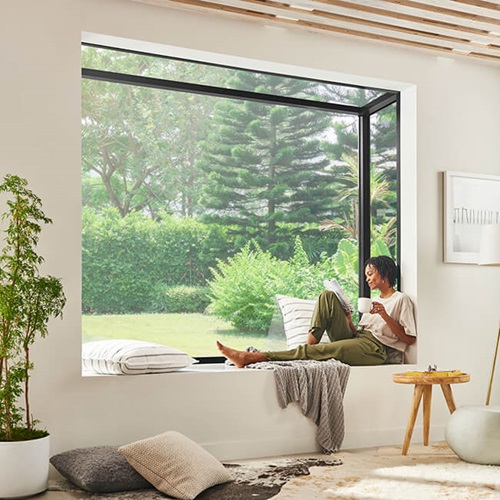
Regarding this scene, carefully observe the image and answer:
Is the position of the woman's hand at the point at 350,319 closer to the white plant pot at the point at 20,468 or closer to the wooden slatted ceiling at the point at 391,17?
the wooden slatted ceiling at the point at 391,17

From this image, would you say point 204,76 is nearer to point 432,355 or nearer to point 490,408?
point 432,355

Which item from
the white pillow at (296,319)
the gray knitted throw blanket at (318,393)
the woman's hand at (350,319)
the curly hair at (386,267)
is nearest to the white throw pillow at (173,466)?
the gray knitted throw blanket at (318,393)

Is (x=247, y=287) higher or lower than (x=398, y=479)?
higher

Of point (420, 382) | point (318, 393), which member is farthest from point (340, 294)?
point (420, 382)

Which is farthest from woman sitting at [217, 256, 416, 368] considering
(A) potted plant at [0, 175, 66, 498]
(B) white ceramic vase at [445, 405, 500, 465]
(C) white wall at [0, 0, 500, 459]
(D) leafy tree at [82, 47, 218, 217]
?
(A) potted plant at [0, 175, 66, 498]

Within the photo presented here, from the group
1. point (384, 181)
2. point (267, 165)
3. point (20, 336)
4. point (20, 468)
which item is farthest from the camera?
point (384, 181)

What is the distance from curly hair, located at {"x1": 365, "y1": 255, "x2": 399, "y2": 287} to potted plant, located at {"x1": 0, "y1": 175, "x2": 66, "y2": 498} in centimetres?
259

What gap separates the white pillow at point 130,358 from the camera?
4.70 metres

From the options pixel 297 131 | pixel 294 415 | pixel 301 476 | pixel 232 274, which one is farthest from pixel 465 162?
pixel 301 476

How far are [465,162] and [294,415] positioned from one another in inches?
95.0

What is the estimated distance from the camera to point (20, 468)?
3.88 m

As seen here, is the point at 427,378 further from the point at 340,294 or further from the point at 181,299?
the point at 181,299

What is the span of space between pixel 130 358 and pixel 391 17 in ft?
9.08

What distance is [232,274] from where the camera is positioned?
5867 millimetres
